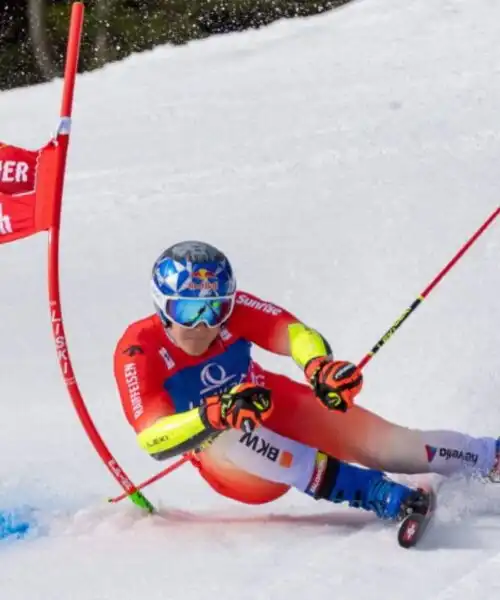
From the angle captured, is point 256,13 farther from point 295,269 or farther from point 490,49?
point 295,269

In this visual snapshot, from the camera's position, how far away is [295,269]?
7.15 m

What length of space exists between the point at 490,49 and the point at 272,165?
2.55 m

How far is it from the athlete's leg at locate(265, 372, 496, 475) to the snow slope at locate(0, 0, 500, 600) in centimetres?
14

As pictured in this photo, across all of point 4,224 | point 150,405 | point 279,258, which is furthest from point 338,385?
point 279,258

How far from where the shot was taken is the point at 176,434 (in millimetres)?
3576

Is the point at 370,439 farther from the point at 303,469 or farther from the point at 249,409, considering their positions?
the point at 249,409

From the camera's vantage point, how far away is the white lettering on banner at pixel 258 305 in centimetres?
414

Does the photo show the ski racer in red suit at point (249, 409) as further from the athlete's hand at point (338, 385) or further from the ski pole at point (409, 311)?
the ski pole at point (409, 311)

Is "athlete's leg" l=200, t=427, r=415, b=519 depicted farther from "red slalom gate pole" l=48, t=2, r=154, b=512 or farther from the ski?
"red slalom gate pole" l=48, t=2, r=154, b=512

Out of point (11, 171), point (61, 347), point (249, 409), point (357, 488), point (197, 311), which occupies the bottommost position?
point (357, 488)

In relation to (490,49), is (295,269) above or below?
below

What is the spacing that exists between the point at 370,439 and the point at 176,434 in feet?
2.54

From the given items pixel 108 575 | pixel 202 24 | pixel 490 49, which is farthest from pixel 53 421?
pixel 202 24

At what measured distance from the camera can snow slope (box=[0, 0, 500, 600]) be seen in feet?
11.5
